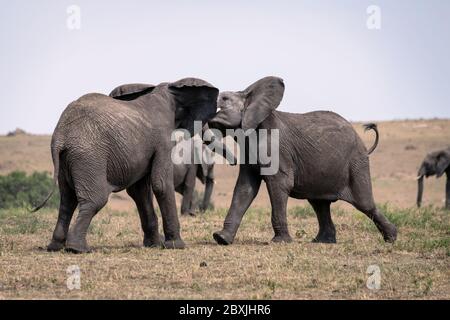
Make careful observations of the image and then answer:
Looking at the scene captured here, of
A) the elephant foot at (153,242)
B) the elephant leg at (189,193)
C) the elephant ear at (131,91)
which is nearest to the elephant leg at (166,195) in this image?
the elephant foot at (153,242)

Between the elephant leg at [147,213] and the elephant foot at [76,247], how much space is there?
4.51ft

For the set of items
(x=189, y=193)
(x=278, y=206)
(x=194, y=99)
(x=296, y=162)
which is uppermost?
(x=194, y=99)

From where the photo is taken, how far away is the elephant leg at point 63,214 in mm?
12945

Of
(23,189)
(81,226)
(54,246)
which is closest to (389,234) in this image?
(81,226)

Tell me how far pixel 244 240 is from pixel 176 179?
634 centimetres

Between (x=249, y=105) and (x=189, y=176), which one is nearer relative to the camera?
(x=249, y=105)

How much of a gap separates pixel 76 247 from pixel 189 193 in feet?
29.5

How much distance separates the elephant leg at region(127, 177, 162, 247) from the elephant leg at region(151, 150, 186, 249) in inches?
11.3

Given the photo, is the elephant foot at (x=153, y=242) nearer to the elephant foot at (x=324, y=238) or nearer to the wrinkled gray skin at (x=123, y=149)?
the wrinkled gray skin at (x=123, y=149)

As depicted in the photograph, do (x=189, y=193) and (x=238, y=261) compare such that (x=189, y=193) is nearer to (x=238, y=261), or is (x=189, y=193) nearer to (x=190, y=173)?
(x=190, y=173)

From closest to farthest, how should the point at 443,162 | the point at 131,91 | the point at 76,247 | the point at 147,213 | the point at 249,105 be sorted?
the point at 76,247, the point at 147,213, the point at 131,91, the point at 249,105, the point at 443,162

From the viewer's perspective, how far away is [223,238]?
1403cm
